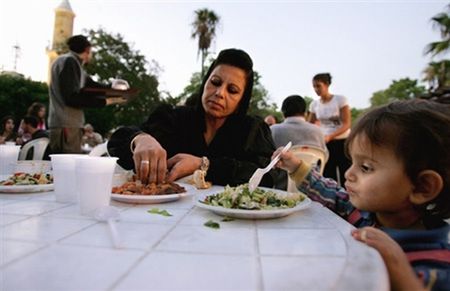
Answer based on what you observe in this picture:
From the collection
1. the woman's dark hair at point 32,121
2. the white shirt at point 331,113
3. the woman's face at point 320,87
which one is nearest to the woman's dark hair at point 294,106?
the woman's face at point 320,87

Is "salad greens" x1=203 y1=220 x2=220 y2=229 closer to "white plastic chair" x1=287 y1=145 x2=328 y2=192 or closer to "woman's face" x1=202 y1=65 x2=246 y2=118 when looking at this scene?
"woman's face" x1=202 y1=65 x2=246 y2=118

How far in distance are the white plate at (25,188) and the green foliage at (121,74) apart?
73.0 feet

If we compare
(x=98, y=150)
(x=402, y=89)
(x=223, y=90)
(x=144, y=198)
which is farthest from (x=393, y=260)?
(x=402, y=89)

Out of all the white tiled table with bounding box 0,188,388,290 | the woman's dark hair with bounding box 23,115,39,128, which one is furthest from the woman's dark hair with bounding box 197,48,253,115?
the woman's dark hair with bounding box 23,115,39,128

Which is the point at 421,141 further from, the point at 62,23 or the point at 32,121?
the point at 62,23

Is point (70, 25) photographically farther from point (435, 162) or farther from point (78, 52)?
point (435, 162)

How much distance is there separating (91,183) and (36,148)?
11.6 feet

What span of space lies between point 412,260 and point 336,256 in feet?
1.43

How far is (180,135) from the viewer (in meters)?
2.32

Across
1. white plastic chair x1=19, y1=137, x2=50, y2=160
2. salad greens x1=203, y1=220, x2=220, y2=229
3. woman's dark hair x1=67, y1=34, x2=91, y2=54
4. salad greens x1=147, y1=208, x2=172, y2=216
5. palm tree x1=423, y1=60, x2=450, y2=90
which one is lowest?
white plastic chair x1=19, y1=137, x2=50, y2=160

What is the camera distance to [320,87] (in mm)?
4676

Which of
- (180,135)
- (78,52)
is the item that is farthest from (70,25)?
(180,135)

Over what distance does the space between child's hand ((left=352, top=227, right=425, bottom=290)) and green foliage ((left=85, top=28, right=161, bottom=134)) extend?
23079mm

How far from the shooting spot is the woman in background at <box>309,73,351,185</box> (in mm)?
4691
